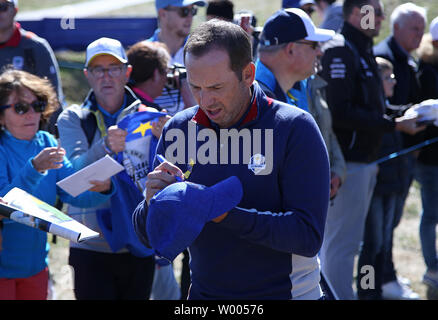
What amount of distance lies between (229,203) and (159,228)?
Result: 0.26m

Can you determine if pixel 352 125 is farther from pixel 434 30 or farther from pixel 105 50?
pixel 105 50

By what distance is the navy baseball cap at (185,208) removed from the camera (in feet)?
6.88

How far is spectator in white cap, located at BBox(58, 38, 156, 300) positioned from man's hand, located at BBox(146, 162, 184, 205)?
1426 mm

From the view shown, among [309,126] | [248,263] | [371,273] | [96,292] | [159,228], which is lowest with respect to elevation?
[371,273]

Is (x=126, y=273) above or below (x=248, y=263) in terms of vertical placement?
below

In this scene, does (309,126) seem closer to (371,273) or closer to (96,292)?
(96,292)

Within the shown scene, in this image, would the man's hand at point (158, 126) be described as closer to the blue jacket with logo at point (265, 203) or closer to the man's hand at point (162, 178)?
the blue jacket with logo at point (265, 203)

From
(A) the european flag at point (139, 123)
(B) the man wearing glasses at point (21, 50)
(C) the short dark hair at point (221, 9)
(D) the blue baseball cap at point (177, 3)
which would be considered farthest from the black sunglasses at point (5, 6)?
(A) the european flag at point (139, 123)

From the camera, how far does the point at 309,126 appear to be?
232 cm

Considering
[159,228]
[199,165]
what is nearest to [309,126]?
[199,165]

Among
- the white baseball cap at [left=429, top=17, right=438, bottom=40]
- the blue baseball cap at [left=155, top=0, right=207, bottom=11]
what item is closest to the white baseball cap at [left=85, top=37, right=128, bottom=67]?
the blue baseball cap at [left=155, top=0, right=207, bottom=11]

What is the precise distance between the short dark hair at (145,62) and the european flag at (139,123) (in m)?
0.56

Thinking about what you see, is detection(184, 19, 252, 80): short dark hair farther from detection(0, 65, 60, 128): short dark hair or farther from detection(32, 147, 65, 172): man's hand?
detection(0, 65, 60, 128): short dark hair
